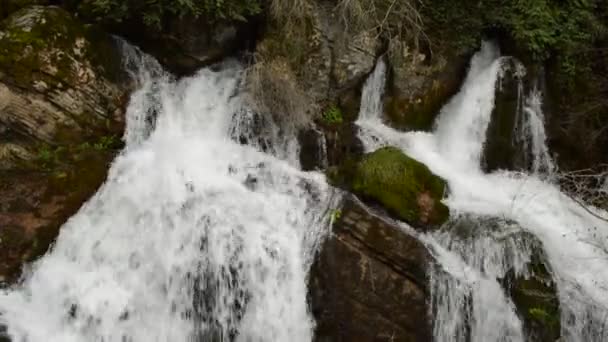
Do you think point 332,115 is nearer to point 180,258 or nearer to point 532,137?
point 532,137

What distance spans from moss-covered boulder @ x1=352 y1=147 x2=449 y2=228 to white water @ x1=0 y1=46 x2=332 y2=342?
0.56m

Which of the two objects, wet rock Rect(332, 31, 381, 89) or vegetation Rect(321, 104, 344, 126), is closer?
vegetation Rect(321, 104, 344, 126)

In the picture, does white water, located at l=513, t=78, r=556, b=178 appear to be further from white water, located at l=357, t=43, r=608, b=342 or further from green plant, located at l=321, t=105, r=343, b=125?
green plant, located at l=321, t=105, r=343, b=125

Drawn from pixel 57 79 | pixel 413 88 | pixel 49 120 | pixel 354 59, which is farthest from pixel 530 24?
pixel 49 120

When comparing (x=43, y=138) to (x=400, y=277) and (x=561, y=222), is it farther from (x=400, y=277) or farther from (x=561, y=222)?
(x=561, y=222)

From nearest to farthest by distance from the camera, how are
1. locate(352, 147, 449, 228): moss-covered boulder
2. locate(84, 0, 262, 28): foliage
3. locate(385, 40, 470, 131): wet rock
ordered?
locate(352, 147, 449, 228): moss-covered boulder, locate(84, 0, 262, 28): foliage, locate(385, 40, 470, 131): wet rock

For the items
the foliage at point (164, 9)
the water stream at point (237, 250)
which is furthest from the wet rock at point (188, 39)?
the water stream at point (237, 250)

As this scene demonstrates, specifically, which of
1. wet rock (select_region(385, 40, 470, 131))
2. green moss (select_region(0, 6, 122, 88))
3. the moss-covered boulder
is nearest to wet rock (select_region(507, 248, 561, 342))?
the moss-covered boulder

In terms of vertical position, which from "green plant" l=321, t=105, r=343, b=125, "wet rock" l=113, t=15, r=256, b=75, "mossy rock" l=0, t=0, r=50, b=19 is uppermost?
"wet rock" l=113, t=15, r=256, b=75

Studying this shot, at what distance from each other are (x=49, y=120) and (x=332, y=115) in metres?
4.07

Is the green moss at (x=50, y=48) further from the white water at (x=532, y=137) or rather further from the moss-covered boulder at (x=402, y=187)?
the white water at (x=532, y=137)

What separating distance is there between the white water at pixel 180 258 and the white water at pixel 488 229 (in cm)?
164

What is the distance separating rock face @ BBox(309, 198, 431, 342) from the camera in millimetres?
6227

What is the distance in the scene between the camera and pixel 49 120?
7496 millimetres
